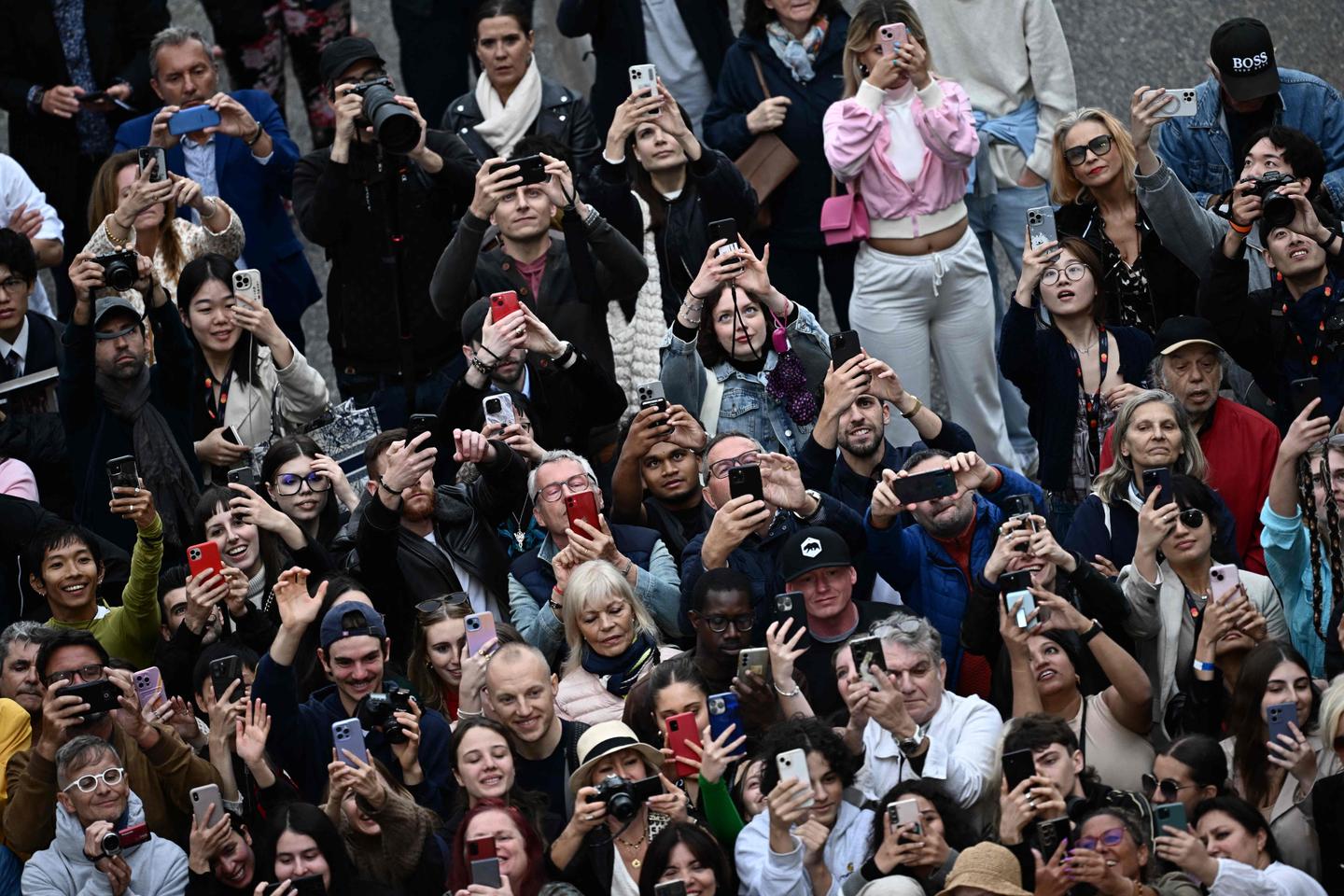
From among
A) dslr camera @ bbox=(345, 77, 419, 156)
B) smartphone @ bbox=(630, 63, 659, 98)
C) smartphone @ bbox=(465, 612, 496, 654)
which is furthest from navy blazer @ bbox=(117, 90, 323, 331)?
smartphone @ bbox=(465, 612, 496, 654)

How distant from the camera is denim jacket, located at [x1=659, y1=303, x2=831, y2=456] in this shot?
33.1 ft

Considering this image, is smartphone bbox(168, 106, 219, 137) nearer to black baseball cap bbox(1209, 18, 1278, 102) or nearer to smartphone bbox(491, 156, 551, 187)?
smartphone bbox(491, 156, 551, 187)

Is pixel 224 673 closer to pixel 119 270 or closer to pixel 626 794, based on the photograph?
pixel 626 794

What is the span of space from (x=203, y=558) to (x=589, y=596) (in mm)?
1312

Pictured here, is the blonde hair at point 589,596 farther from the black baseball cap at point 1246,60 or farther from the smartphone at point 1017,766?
the black baseball cap at point 1246,60

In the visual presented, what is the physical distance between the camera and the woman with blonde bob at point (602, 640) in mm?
9086

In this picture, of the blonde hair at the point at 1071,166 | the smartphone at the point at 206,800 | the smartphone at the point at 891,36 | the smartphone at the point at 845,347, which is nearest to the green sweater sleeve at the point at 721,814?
the smartphone at the point at 206,800

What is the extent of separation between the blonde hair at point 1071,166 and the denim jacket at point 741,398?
1.20 m

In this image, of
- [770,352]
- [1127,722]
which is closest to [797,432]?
[770,352]

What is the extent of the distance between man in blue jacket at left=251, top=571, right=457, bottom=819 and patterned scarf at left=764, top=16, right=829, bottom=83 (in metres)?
3.47

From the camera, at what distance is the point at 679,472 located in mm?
9820

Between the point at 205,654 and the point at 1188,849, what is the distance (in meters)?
3.38

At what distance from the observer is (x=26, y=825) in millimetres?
8555

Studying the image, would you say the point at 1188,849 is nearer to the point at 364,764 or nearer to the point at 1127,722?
the point at 1127,722
